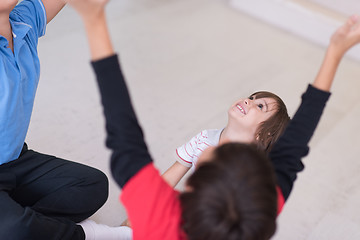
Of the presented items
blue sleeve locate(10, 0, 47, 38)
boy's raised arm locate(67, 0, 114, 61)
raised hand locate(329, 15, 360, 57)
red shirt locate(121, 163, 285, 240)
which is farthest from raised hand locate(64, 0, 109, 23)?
blue sleeve locate(10, 0, 47, 38)

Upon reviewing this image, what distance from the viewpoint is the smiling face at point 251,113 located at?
122 cm

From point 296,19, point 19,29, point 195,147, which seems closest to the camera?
point 19,29

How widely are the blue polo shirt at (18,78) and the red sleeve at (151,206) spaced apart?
0.48 meters

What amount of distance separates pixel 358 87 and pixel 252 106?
4.50 feet

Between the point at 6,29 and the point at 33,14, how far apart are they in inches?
5.4

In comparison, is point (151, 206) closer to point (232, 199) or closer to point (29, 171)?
point (232, 199)

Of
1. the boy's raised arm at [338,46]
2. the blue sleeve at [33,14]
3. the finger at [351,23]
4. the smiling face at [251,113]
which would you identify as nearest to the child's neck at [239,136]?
the smiling face at [251,113]

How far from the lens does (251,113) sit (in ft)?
4.03

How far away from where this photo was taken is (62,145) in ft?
5.45

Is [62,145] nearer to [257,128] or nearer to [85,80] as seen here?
[85,80]

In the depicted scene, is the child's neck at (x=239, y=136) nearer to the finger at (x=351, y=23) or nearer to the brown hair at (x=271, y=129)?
the brown hair at (x=271, y=129)

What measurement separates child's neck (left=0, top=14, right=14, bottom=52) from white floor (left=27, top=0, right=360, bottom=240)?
54 centimetres

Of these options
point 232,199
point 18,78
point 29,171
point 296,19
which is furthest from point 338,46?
point 296,19

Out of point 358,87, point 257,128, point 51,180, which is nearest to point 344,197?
point 257,128
